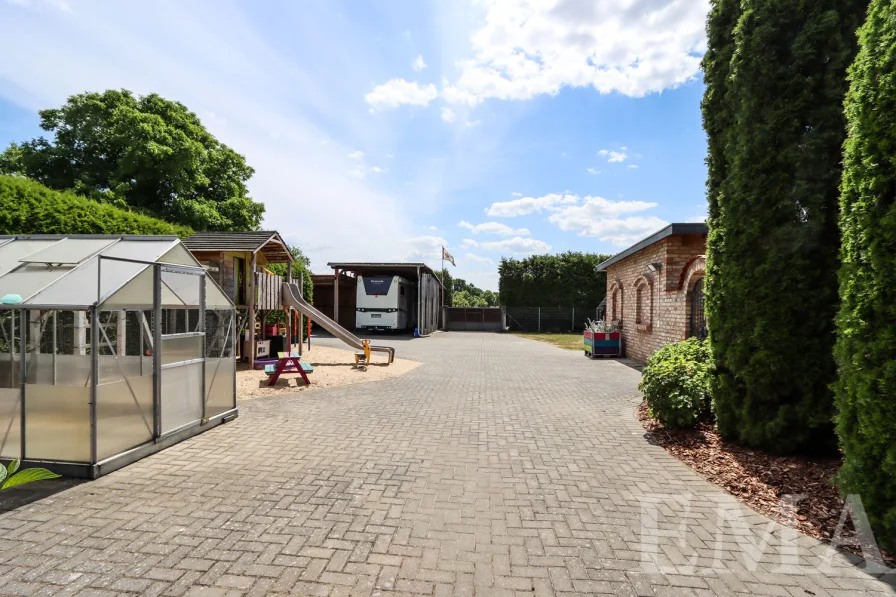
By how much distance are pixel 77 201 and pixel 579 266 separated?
2940 centimetres

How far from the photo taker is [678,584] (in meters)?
2.76

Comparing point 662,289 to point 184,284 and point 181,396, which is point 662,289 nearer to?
point 184,284

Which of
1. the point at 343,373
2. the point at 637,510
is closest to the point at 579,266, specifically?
the point at 343,373

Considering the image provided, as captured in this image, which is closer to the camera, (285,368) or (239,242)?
(285,368)

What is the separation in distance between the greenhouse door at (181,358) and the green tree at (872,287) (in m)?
6.57

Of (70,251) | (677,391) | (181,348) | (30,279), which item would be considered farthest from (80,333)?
(677,391)

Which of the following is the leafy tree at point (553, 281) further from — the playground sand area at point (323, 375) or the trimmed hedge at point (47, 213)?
the trimmed hedge at point (47, 213)

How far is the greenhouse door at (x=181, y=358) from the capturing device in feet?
17.0

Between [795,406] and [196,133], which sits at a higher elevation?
[196,133]

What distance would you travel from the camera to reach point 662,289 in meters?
11.2

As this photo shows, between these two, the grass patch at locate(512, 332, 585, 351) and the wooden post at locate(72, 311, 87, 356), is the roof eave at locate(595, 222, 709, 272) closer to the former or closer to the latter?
the grass patch at locate(512, 332, 585, 351)

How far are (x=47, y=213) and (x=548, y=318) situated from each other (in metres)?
28.6

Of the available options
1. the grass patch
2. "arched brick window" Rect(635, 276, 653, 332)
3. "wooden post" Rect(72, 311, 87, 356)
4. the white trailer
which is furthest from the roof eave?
the white trailer

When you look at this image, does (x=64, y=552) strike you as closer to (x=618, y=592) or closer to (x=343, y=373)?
(x=618, y=592)
